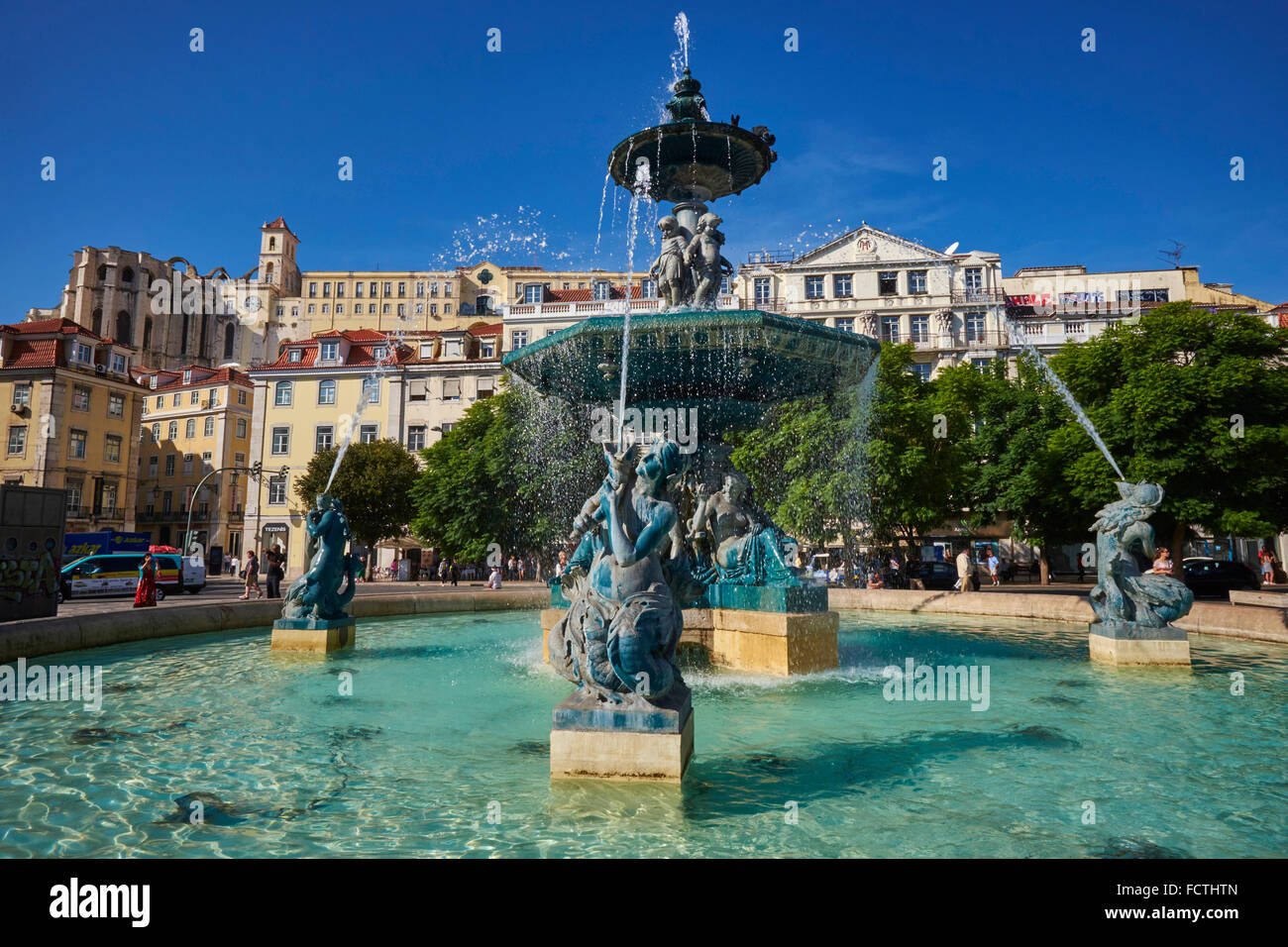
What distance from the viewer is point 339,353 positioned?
5306 cm

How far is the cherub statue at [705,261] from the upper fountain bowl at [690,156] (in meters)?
0.97

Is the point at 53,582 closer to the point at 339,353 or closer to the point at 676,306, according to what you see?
the point at 676,306

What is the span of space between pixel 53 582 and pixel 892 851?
15242 millimetres

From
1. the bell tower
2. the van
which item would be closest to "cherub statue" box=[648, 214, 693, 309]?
the van

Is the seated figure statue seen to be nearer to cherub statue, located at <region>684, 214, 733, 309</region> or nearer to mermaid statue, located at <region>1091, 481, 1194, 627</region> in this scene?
cherub statue, located at <region>684, 214, 733, 309</region>

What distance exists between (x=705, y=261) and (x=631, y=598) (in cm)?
733

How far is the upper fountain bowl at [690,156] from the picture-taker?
10344 mm

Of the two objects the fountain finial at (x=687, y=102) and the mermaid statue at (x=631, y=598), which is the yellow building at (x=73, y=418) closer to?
the fountain finial at (x=687, y=102)

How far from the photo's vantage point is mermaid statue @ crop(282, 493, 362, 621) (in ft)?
31.2

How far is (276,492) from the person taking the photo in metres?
51.3
